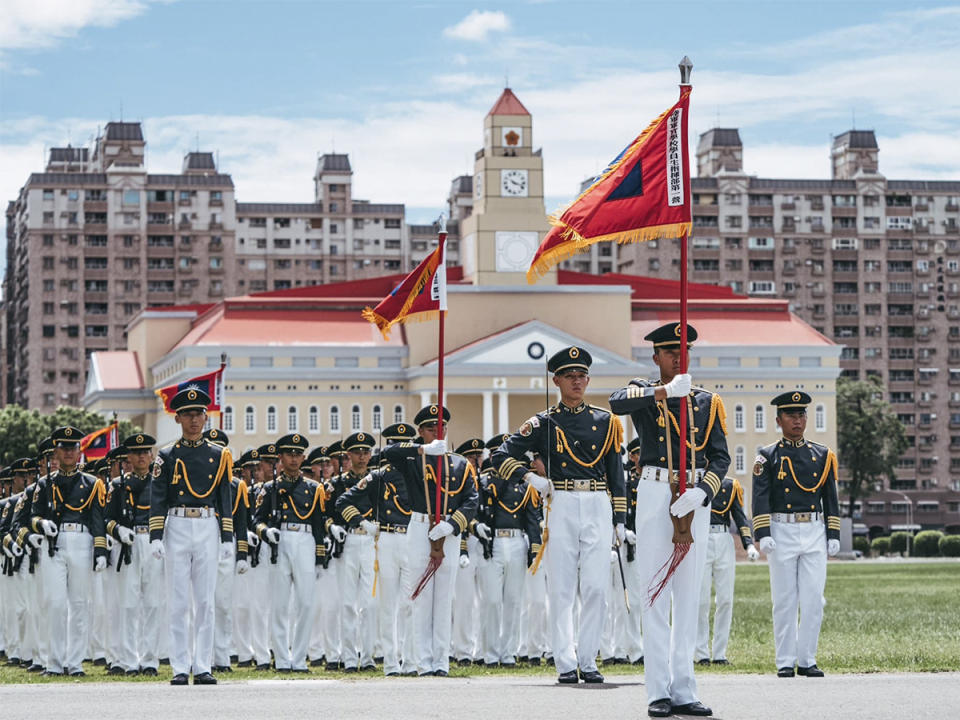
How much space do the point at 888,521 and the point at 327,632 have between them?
113 meters

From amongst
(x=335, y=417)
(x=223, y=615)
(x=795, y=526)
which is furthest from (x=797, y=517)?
(x=335, y=417)

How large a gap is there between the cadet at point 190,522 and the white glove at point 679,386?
16.2ft

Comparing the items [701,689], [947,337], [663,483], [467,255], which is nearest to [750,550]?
[701,689]

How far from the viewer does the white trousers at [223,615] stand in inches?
729

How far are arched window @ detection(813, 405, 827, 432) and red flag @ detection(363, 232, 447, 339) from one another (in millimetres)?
79849

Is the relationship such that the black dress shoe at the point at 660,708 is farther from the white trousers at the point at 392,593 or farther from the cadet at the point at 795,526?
the white trousers at the point at 392,593

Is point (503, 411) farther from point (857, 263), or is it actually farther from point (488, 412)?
point (857, 263)

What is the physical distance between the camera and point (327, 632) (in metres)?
18.7

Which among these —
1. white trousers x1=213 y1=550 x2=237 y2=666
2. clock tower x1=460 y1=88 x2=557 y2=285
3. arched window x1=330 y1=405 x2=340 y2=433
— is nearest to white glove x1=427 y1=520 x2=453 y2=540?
white trousers x1=213 y1=550 x2=237 y2=666

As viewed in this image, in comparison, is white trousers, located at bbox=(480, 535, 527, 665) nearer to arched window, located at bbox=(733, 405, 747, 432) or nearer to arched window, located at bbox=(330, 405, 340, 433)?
arched window, located at bbox=(330, 405, 340, 433)

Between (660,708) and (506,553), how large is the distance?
24.1 feet

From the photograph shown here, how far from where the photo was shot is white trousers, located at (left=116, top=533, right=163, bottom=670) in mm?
18000

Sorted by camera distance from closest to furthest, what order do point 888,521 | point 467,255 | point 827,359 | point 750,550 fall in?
point 750,550, point 827,359, point 467,255, point 888,521

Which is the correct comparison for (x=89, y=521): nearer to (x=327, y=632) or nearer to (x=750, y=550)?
(x=327, y=632)
